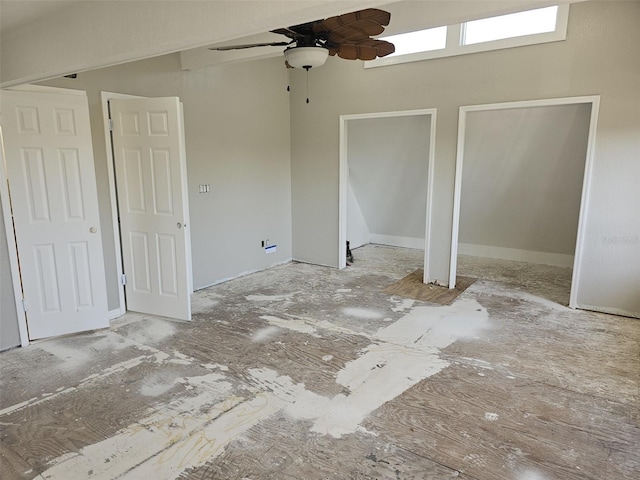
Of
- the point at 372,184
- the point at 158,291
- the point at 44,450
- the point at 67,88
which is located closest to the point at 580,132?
the point at 372,184

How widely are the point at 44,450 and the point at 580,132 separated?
19.6ft

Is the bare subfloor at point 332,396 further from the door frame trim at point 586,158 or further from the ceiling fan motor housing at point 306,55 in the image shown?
the ceiling fan motor housing at point 306,55

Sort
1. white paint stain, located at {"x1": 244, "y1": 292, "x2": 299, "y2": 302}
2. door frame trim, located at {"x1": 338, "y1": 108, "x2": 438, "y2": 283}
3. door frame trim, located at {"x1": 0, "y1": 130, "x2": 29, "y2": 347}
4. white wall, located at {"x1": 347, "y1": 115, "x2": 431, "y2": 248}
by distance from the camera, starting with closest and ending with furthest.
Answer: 1. door frame trim, located at {"x1": 0, "y1": 130, "x2": 29, "y2": 347}
2. white paint stain, located at {"x1": 244, "y1": 292, "x2": 299, "y2": 302}
3. door frame trim, located at {"x1": 338, "y1": 108, "x2": 438, "y2": 283}
4. white wall, located at {"x1": 347, "y1": 115, "x2": 431, "y2": 248}

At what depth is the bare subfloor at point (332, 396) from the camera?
212 centimetres

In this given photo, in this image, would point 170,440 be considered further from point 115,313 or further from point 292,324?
point 115,313

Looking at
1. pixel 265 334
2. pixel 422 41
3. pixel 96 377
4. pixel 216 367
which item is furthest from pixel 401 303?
pixel 422 41

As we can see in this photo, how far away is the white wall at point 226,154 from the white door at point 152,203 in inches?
6.5

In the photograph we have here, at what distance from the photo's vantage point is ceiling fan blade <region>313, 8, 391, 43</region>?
2152 mm

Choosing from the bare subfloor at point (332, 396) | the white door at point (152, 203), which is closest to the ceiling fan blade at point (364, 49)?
the white door at point (152, 203)

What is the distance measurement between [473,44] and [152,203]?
12.5 ft

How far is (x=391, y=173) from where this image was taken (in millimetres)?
6648

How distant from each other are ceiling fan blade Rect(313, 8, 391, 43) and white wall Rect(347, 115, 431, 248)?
3296 mm

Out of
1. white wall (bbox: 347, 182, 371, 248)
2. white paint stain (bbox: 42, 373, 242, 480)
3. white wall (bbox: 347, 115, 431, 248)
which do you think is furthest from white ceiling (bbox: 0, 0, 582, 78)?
white wall (bbox: 347, 182, 371, 248)

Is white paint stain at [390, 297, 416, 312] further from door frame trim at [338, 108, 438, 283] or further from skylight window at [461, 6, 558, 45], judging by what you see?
skylight window at [461, 6, 558, 45]
